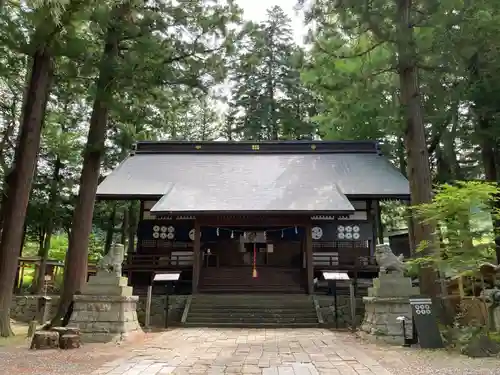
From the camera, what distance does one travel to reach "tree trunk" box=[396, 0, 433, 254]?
26.2ft

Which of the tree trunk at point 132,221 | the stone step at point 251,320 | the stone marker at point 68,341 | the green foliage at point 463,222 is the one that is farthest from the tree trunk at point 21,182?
the tree trunk at point 132,221

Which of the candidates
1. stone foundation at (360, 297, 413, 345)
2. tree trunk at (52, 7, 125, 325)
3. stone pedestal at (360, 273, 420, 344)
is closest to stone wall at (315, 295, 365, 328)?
stone pedestal at (360, 273, 420, 344)

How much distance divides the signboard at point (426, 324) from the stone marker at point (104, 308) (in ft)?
17.7

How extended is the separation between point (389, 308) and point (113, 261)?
5.59m

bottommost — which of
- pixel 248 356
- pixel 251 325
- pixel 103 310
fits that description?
pixel 251 325

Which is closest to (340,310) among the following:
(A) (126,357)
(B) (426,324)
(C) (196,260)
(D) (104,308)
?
(C) (196,260)

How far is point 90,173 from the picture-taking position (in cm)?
965

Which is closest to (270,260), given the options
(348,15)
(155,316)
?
(155,316)

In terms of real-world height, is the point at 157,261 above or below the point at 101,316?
above

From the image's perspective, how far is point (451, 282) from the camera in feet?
27.0

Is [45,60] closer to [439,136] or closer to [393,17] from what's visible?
[393,17]

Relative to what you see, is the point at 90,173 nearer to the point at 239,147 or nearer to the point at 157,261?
the point at 157,261

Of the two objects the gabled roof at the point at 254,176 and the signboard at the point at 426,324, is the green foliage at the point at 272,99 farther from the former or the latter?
the signboard at the point at 426,324

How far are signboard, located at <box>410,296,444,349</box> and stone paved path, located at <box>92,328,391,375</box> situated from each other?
1004mm
